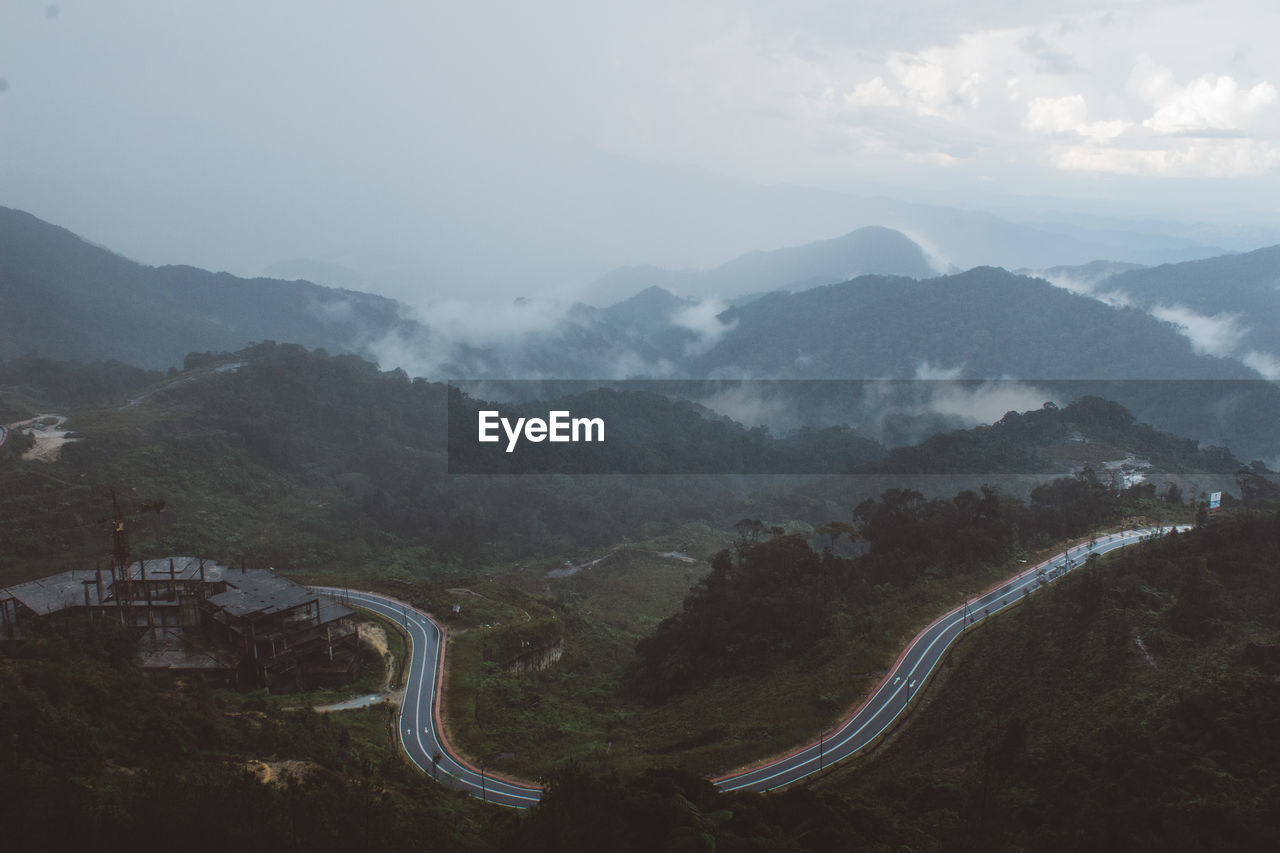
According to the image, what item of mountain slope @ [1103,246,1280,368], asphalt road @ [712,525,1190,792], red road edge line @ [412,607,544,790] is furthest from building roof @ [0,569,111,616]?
mountain slope @ [1103,246,1280,368]

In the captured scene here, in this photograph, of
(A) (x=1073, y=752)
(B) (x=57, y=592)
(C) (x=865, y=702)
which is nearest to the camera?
(A) (x=1073, y=752)

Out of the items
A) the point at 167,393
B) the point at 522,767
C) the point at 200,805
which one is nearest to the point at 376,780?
the point at 522,767

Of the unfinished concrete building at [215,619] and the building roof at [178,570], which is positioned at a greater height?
the building roof at [178,570]

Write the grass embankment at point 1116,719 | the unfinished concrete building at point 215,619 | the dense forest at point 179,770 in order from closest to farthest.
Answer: the dense forest at point 179,770, the grass embankment at point 1116,719, the unfinished concrete building at point 215,619

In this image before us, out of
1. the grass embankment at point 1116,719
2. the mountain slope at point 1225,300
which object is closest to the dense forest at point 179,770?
the grass embankment at point 1116,719

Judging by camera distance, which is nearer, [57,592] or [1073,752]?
[1073,752]

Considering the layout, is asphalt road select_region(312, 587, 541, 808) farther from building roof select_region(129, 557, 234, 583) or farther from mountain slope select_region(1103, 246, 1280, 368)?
mountain slope select_region(1103, 246, 1280, 368)

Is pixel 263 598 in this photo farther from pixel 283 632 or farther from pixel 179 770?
pixel 179 770

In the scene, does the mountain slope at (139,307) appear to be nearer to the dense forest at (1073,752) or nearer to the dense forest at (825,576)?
the dense forest at (825,576)

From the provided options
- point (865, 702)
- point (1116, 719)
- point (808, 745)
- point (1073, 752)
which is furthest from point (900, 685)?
point (1073, 752)
